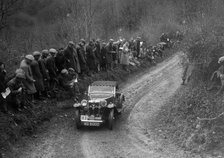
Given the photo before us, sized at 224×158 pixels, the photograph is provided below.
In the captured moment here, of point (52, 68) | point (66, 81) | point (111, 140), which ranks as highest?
point (52, 68)

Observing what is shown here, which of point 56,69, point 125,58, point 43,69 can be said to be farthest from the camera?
point 125,58

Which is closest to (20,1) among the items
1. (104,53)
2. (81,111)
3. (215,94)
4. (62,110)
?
(104,53)

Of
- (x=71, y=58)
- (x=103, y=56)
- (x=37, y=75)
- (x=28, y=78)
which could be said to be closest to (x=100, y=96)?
(x=37, y=75)

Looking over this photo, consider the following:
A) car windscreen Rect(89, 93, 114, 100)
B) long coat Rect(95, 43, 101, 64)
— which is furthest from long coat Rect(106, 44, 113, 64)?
car windscreen Rect(89, 93, 114, 100)

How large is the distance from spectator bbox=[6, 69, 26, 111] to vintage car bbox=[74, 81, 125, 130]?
7.42 feet

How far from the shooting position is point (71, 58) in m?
17.0

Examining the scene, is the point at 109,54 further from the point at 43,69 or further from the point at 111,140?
the point at 111,140

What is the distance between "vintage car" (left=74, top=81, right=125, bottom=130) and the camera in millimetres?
13180

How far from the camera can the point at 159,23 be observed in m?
42.0

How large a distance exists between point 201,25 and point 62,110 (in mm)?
7358

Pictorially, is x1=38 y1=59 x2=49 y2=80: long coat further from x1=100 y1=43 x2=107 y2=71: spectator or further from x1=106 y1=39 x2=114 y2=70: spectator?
x1=106 y1=39 x2=114 y2=70: spectator

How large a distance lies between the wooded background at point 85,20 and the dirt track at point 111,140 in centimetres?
450

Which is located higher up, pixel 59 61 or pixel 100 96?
pixel 59 61

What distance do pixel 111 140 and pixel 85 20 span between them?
58.8ft
